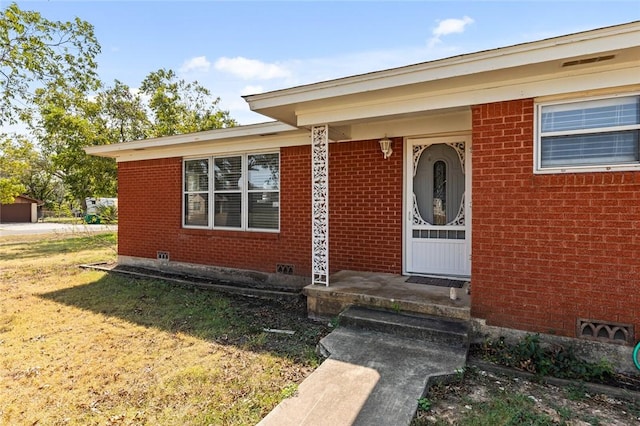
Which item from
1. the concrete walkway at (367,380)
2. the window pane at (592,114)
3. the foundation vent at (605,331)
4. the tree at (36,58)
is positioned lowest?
the concrete walkway at (367,380)

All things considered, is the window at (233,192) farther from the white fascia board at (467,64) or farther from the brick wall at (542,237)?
the brick wall at (542,237)

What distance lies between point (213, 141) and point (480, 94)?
5010 millimetres

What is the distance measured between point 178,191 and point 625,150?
7.66 metres

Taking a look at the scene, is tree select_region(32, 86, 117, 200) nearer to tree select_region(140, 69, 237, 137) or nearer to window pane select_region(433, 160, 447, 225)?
tree select_region(140, 69, 237, 137)

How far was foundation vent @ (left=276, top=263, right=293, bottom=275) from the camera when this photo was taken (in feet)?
21.5

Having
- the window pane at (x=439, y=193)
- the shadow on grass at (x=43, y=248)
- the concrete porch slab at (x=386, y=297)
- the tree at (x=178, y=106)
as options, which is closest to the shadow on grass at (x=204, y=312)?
the concrete porch slab at (x=386, y=297)

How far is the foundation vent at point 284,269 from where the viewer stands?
6.54 meters

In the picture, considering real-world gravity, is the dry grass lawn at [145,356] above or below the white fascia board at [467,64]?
below

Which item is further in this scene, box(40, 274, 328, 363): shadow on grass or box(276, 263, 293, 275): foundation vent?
box(276, 263, 293, 275): foundation vent

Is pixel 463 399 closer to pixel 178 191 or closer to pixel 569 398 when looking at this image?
pixel 569 398

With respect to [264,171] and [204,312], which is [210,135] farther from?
[204,312]

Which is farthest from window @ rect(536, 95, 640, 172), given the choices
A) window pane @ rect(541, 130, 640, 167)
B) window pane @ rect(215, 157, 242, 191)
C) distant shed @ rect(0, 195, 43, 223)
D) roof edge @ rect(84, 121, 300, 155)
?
distant shed @ rect(0, 195, 43, 223)

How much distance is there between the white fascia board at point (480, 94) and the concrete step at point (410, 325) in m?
2.46

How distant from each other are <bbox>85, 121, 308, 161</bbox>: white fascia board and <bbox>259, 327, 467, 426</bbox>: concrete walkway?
370cm
